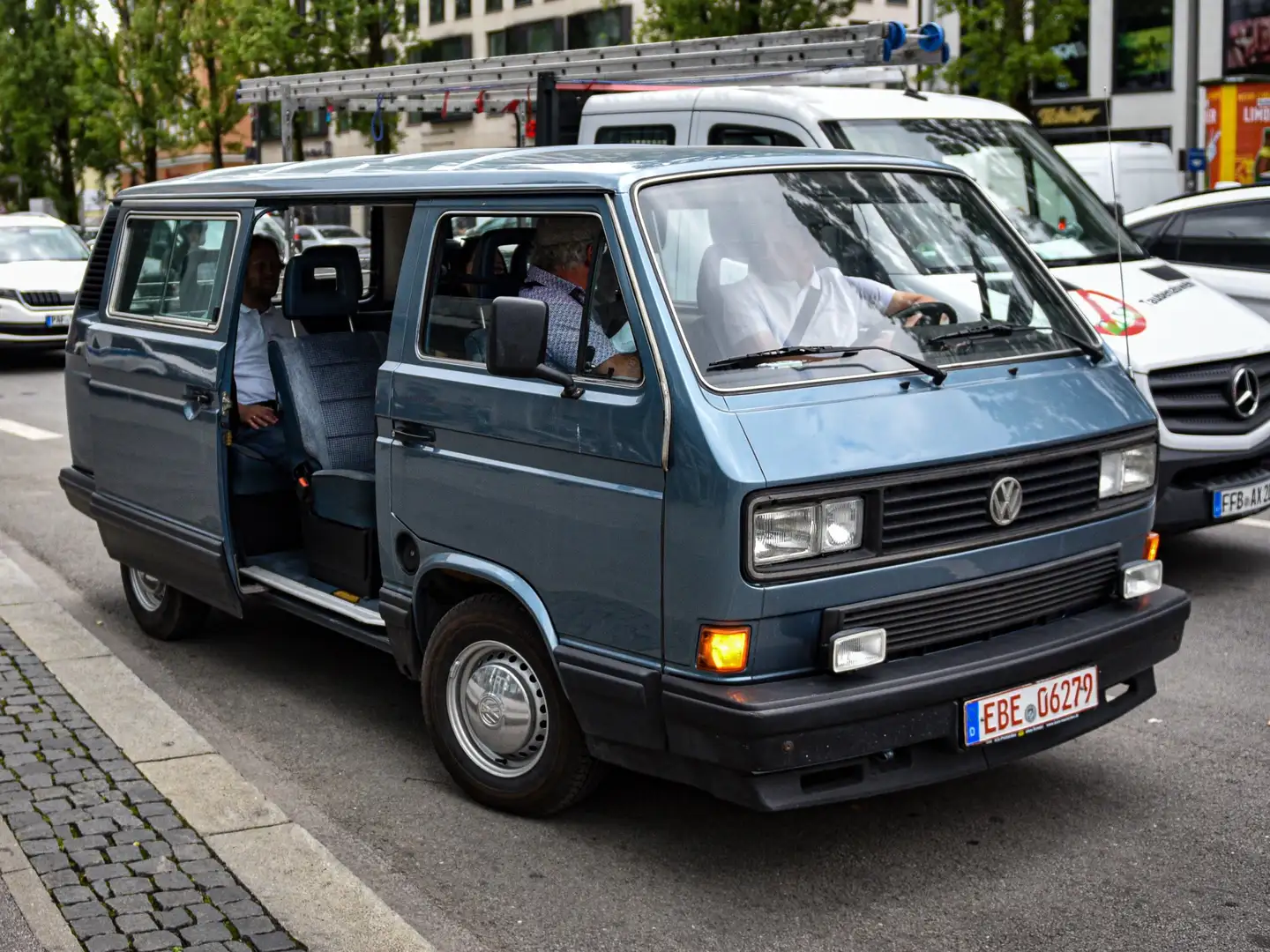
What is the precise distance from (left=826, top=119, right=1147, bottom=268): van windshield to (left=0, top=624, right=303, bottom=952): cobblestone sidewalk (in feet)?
17.3

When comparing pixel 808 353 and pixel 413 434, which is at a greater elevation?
pixel 808 353

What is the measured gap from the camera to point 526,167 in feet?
16.3

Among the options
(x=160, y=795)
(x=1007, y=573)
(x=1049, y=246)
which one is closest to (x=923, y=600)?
(x=1007, y=573)

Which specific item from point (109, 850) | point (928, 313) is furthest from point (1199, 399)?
point (109, 850)

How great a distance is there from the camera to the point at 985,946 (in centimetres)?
407

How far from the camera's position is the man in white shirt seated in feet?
21.8

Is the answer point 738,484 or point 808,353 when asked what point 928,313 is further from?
point 738,484

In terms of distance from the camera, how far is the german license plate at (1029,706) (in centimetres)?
435

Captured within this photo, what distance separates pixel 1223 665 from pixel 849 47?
458 cm

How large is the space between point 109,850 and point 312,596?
1.54m

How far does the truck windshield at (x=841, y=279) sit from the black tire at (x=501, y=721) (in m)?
1.08

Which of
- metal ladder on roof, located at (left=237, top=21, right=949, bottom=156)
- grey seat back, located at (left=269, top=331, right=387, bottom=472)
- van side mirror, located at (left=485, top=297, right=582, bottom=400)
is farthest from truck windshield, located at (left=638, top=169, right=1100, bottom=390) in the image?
metal ladder on roof, located at (left=237, top=21, right=949, bottom=156)

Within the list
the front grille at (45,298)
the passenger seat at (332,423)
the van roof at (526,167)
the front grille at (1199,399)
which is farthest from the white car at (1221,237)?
the front grille at (45,298)

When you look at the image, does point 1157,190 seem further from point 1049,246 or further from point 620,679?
point 620,679
